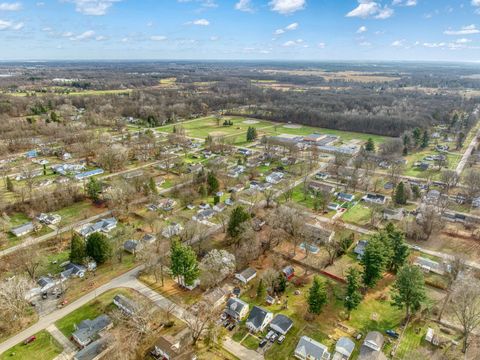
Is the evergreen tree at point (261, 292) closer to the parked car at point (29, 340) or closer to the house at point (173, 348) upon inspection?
the house at point (173, 348)

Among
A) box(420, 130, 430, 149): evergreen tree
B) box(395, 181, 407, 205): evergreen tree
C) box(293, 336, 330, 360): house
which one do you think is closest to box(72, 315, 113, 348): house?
box(293, 336, 330, 360): house

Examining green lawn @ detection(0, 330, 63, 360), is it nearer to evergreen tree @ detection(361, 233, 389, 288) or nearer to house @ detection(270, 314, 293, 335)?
house @ detection(270, 314, 293, 335)

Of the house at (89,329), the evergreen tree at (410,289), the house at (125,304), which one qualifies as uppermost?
the evergreen tree at (410,289)

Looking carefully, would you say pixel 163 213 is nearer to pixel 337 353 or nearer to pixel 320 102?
pixel 337 353

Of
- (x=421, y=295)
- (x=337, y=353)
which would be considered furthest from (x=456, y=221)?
(x=337, y=353)

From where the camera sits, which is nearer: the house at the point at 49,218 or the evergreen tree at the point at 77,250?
the evergreen tree at the point at 77,250

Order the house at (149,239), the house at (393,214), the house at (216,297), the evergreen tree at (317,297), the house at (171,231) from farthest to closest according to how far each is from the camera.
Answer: the house at (393,214) < the house at (171,231) < the house at (149,239) < the house at (216,297) < the evergreen tree at (317,297)

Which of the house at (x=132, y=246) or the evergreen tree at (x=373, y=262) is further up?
the evergreen tree at (x=373, y=262)

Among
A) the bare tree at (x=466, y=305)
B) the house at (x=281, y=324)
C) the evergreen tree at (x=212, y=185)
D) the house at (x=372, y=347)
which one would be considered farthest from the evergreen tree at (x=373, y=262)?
the evergreen tree at (x=212, y=185)
